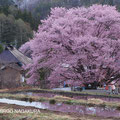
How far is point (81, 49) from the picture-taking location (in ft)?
58.6

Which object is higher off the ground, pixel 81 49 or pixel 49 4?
pixel 49 4

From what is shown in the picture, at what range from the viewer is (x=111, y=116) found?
21.8 feet

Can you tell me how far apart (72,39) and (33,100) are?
10.5m

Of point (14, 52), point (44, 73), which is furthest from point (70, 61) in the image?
point (14, 52)

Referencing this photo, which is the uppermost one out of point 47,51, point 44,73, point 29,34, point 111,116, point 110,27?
point 29,34

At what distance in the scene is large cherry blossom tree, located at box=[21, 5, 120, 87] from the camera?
18.1m

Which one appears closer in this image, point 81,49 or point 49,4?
point 81,49

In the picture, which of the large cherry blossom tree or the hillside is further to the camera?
the hillside

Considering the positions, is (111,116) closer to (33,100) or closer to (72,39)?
(33,100)

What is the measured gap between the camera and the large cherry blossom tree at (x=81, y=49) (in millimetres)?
18094

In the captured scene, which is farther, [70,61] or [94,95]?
[70,61]

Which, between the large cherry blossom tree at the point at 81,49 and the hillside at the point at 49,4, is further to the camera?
the hillside at the point at 49,4

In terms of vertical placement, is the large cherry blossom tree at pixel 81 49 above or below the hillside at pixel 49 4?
below

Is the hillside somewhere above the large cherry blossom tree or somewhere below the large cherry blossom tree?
above
